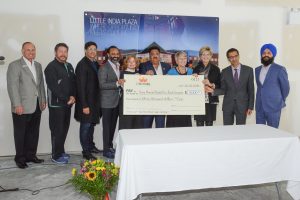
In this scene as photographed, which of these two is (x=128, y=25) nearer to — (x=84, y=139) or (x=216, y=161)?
(x=84, y=139)

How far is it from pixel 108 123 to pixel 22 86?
3.89ft

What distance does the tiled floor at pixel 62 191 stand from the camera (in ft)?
10.2

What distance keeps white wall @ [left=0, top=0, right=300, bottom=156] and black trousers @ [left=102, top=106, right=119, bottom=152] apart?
0.49 meters

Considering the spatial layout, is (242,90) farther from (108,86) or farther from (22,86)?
(22,86)

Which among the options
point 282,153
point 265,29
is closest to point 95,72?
point 282,153

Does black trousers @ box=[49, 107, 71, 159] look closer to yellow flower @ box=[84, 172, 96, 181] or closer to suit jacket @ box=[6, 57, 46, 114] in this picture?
suit jacket @ box=[6, 57, 46, 114]

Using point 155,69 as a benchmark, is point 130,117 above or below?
below

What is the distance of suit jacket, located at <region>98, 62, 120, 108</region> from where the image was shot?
161 inches

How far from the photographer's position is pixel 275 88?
394cm

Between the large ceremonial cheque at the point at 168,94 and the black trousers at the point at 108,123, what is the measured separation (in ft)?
2.63

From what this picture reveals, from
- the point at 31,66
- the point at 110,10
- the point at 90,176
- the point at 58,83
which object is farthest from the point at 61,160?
the point at 110,10

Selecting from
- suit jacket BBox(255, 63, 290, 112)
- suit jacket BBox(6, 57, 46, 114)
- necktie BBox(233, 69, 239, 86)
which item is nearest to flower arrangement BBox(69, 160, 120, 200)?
suit jacket BBox(6, 57, 46, 114)

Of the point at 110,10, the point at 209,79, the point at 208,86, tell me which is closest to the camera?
the point at 208,86

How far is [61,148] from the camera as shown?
4223 millimetres
